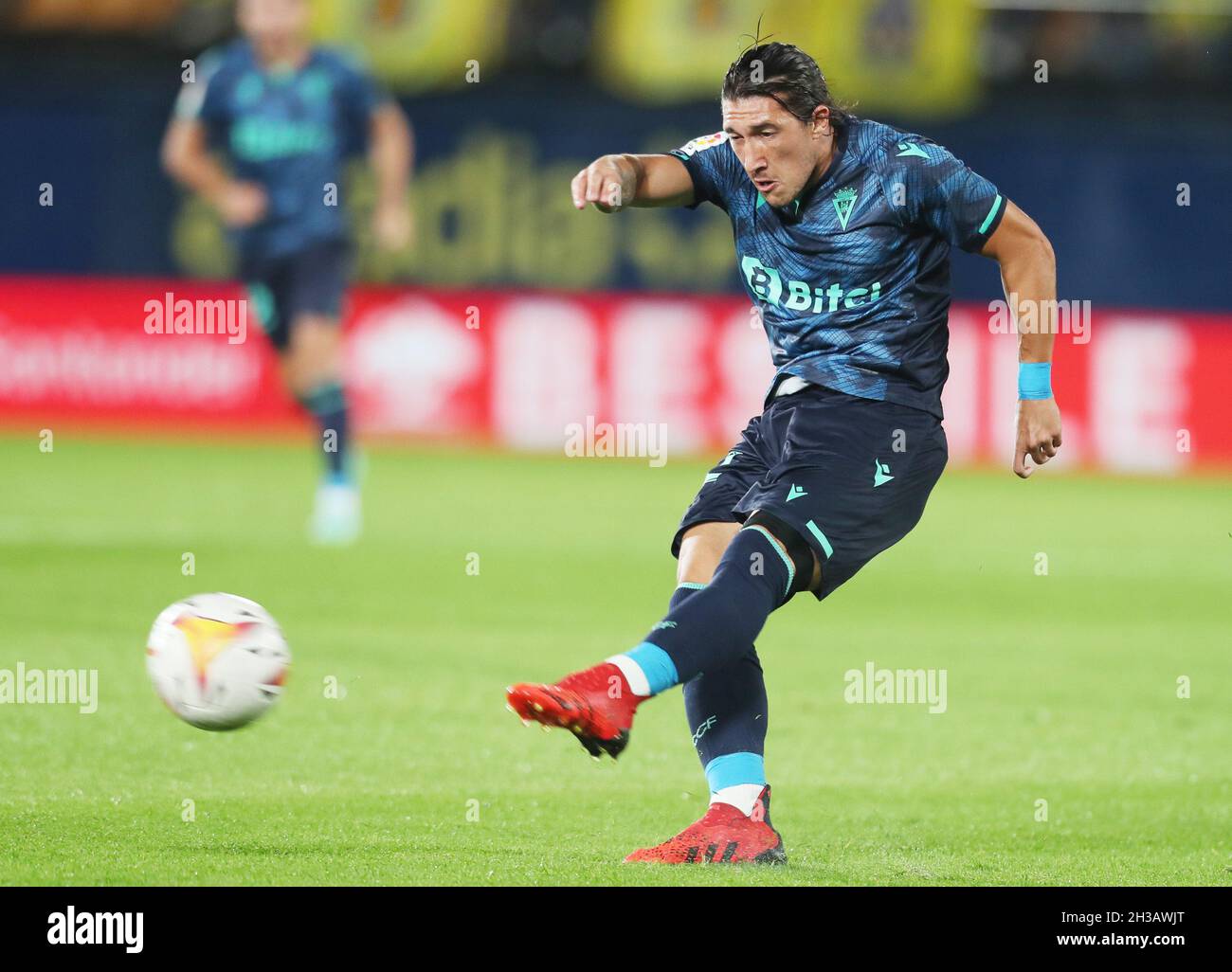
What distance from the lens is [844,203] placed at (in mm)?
5043

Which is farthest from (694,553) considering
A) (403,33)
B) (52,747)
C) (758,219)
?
(403,33)

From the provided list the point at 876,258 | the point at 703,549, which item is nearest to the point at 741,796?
the point at 703,549

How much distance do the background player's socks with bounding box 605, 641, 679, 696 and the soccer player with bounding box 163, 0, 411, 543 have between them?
8362 millimetres

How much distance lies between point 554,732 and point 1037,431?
273 centimetres

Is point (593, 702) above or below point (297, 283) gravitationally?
below

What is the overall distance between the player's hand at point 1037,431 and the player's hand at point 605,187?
1085mm

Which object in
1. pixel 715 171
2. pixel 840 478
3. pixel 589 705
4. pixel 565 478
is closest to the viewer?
pixel 589 705

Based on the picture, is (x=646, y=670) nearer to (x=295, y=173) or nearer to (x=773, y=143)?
(x=773, y=143)

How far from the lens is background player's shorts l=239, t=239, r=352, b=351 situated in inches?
509

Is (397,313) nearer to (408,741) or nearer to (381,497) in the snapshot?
(381,497)

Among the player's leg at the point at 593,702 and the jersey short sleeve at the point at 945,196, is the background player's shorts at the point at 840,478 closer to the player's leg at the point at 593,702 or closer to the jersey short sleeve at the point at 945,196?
the player's leg at the point at 593,702

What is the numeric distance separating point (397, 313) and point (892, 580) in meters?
7.73
